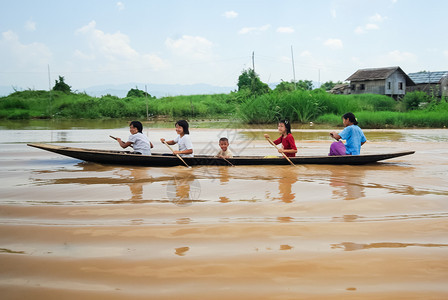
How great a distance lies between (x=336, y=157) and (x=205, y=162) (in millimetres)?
2169

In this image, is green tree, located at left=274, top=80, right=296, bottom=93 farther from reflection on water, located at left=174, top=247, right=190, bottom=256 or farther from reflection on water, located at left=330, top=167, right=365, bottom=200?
reflection on water, located at left=174, top=247, right=190, bottom=256

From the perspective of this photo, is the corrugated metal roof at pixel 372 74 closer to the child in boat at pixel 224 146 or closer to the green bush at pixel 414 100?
A: the green bush at pixel 414 100

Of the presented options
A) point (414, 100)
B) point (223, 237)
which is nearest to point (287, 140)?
point (223, 237)

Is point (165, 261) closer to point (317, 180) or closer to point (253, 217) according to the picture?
point (253, 217)

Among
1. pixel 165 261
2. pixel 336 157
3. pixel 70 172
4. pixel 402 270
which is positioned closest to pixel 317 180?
pixel 336 157

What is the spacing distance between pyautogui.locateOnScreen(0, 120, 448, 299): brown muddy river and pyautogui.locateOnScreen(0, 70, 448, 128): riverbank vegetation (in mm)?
11214

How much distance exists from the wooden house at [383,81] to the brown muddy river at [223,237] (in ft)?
90.7

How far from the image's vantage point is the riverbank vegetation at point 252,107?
51.8 ft

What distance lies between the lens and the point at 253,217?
3395 millimetres

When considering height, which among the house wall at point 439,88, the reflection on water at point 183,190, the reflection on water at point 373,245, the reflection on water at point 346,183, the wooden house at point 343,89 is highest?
the wooden house at point 343,89

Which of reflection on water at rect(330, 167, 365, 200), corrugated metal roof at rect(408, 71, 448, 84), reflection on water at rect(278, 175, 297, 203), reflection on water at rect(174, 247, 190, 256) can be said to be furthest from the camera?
corrugated metal roof at rect(408, 71, 448, 84)

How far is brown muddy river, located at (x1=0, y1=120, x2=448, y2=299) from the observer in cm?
212

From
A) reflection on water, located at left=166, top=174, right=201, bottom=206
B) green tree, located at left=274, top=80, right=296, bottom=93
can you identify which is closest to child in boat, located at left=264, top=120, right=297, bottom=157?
reflection on water, located at left=166, top=174, right=201, bottom=206

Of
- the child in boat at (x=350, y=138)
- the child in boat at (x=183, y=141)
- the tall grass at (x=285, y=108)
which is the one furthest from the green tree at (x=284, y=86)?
the child in boat at (x=183, y=141)
